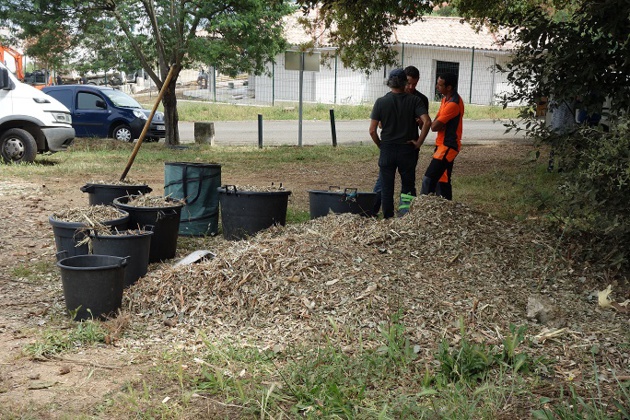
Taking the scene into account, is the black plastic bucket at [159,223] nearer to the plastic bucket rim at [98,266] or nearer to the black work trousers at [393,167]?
the plastic bucket rim at [98,266]

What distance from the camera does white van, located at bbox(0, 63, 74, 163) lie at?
14.7m

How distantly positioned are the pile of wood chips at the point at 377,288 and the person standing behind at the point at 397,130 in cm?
132

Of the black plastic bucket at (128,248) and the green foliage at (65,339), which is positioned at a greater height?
the black plastic bucket at (128,248)

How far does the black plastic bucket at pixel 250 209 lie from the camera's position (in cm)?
812

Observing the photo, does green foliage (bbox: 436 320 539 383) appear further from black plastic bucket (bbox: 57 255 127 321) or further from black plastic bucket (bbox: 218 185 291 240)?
black plastic bucket (bbox: 218 185 291 240)

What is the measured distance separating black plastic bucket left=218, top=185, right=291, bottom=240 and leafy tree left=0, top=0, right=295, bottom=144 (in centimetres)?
980

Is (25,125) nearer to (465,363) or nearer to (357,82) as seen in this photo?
(465,363)

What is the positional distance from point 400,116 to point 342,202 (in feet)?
3.70

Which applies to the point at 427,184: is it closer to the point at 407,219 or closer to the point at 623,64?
the point at 407,219

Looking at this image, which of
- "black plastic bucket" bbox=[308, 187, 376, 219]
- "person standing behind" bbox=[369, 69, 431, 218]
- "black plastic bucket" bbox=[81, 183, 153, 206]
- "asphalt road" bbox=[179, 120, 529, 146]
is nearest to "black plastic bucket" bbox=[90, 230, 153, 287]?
"black plastic bucket" bbox=[81, 183, 153, 206]

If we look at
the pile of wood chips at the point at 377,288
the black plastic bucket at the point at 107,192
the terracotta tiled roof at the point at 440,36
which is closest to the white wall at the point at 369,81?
the terracotta tiled roof at the point at 440,36

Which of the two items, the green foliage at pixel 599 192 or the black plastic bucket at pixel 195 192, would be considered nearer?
the green foliage at pixel 599 192

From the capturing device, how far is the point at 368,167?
50.9 feet

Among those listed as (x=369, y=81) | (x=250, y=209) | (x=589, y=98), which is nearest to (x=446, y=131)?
(x=589, y=98)
